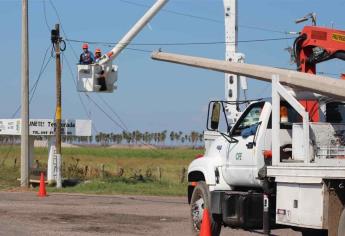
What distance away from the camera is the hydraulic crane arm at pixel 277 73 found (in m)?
9.10

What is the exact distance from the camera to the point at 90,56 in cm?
2720

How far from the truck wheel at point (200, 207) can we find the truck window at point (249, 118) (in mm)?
1237

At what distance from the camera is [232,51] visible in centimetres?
2369

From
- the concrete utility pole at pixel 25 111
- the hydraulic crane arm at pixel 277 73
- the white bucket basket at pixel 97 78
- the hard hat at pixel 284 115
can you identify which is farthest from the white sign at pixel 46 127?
the hard hat at pixel 284 115

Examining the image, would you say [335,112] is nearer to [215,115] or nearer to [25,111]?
[215,115]

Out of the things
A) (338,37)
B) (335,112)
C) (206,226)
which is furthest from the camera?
(338,37)

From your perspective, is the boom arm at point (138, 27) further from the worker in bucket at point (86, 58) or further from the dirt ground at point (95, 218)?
the dirt ground at point (95, 218)

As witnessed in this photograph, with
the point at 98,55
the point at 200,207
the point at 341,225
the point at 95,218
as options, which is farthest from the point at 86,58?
the point at 341,225

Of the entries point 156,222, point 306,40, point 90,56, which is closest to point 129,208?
point 156,222

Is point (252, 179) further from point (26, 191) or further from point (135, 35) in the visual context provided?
point (26, 191)

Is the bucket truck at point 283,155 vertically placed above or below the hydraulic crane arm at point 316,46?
below

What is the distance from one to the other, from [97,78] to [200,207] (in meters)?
15.3

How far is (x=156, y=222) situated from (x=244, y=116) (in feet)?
18.0

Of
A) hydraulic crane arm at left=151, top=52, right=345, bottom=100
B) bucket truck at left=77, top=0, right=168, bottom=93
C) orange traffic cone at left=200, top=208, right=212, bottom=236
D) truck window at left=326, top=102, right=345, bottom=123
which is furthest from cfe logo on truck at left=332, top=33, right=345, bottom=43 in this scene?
bucket truck at left=77, top=0, right=168, bottom=93
